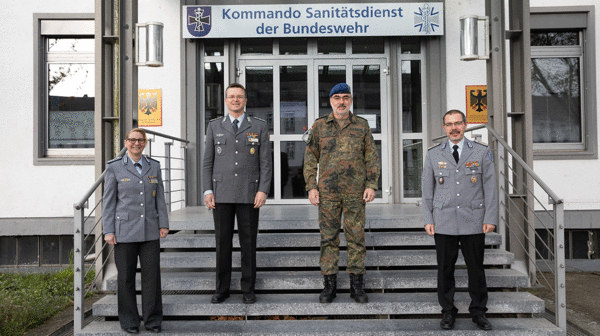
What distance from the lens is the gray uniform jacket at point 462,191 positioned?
3.34 metres

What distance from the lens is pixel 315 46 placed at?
716cm

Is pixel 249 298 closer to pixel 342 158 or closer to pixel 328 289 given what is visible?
pixel 328 289

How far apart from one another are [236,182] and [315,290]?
123 cm

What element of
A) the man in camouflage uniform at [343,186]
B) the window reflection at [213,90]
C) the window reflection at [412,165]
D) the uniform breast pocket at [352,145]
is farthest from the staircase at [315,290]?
the window reflection at [213,90]

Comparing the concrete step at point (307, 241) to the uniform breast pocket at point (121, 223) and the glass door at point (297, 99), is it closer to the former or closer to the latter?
the uniform breast pocket at point (121, 223)

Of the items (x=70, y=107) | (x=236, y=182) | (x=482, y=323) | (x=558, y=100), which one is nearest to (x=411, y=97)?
(x=558, y=100)

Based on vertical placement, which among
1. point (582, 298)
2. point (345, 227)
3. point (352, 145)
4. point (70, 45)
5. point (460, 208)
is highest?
point (70, 45)

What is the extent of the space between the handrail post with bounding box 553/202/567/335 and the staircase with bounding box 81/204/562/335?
11 cm

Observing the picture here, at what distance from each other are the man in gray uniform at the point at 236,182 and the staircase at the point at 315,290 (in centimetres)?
26

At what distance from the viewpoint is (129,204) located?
3.42 m

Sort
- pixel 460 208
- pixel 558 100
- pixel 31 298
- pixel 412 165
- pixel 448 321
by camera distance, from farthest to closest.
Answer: pixel 412 165, pixel 558 100, pixel 31 298, pixel 448 321, pixel 460 208

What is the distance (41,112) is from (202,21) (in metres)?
2.65

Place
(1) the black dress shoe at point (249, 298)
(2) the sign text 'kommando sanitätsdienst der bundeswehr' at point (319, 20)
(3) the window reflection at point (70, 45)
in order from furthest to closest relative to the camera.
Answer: (3) the window reflection at point (70, 45) < (2) the sign text 'kommando sanitätsdienst der bundeswehr' at point (319, 20) < (1) the black dress shoe at point (249, 298)

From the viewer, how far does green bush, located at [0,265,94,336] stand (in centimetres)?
399
